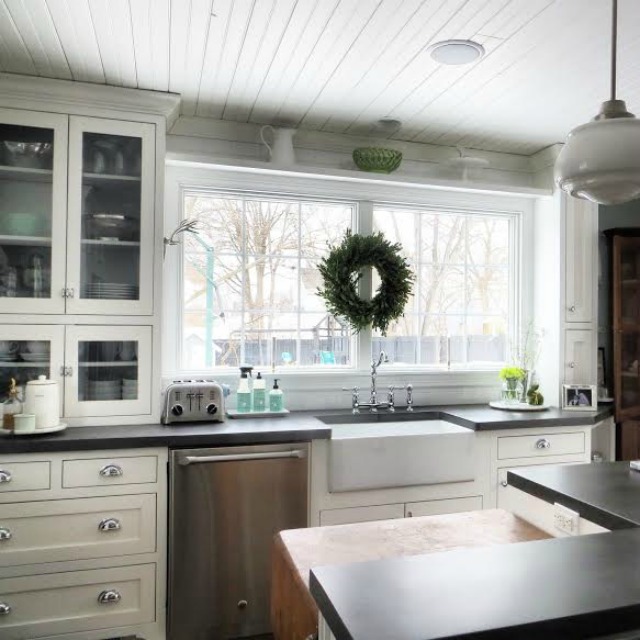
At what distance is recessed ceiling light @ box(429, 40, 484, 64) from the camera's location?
2.19 meters

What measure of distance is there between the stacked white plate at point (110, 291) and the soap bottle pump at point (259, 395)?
0.77 m

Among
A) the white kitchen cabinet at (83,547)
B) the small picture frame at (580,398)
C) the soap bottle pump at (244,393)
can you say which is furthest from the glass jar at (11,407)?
the small picture frame at (580,398)

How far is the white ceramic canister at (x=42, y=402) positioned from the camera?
7.72ft

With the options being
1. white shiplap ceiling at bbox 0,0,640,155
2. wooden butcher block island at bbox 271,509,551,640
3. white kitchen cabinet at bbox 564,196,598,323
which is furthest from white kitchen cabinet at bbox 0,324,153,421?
white kitchen cabinet at bbox 564,196,598,323

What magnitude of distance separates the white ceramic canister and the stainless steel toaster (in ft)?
1.60

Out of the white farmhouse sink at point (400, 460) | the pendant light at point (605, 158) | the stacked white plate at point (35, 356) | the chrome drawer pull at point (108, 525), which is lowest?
the chrome drawer pull at point (108, 525)

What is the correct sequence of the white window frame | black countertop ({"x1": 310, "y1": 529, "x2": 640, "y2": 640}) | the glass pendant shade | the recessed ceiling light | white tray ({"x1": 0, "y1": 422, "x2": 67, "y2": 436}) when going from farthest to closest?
the white window frame → white tray ({"x1": 0, "y1": 422, "x2": 67, "y2": 436}) → the recessed ceiling light → the glass pendant shade → black countertop ({"x1": 310, "y1": 529, "x2": 640, "y2": 640})

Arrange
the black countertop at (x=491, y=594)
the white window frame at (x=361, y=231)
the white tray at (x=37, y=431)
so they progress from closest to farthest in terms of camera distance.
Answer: the black countertop at (x=491, y=594)
the white tray at (x=37, y=431)
the white window frame at (x=361, y=231)

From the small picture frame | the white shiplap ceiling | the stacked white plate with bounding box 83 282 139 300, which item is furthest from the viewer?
the small picture frame

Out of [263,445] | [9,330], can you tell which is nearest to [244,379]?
[263,445]

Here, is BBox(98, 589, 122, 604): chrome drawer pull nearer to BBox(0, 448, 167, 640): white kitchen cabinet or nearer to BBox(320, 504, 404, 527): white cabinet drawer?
BBox(0, 448, 167, 640): white kitchen cabinet

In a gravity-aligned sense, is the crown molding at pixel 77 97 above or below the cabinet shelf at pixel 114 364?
above

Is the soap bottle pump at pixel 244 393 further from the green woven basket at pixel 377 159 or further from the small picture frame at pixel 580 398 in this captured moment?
the small picture frame at pixel 580 398

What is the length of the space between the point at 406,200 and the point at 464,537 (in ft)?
7.71
